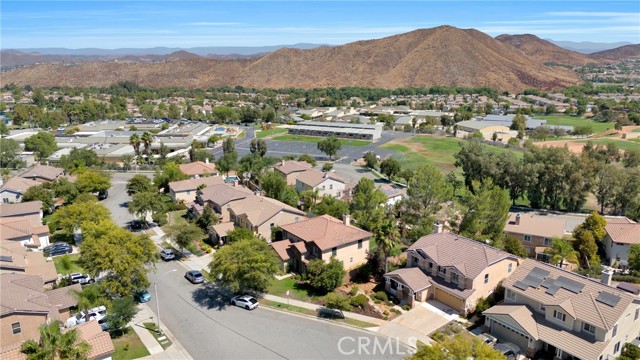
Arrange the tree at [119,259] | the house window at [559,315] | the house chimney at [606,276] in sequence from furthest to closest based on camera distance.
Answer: the tree at [119,259]
the house chimney at [606,276]
the house window at [559,315]

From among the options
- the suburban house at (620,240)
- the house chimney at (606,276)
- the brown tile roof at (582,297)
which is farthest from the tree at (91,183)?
the suburban house at (620,240)

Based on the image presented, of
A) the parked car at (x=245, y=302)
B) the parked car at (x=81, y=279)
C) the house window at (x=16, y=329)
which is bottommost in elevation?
the parked car at (x=81, y=279)

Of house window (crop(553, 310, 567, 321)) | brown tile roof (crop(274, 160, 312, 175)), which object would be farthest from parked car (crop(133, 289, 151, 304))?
brown tile roof (crop(274, 160, 312, 175))

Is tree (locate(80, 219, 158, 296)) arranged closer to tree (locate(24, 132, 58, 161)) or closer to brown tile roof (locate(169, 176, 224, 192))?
brown tile roof (locate(169, 176, 224, 192))

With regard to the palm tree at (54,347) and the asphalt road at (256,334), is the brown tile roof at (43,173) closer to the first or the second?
the asphalt road at (256,334)

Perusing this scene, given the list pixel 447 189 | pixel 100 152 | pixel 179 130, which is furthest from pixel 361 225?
pixel 179 130

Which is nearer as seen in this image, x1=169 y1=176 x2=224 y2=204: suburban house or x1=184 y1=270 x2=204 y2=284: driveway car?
x1=184 y1=270 x2=204 y2=284: driveway car

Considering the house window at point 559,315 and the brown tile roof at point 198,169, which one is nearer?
the house window at point 559,315

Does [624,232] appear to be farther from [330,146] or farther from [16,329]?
[330,146]
